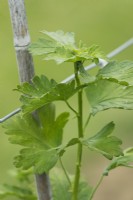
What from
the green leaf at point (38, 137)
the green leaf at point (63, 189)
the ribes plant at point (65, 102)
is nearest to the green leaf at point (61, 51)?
the ribes plant at point (65, 102)

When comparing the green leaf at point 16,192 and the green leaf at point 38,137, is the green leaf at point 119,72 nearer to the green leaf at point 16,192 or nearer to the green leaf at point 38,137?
the green leaf at point 38,137

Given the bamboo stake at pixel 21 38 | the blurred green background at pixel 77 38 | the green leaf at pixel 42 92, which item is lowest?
the green leaf at pixel 42 92

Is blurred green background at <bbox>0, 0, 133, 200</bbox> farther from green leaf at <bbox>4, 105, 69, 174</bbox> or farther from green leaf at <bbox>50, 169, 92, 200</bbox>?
green leaf at <bbox>4, 105, 69, 174</bbox>

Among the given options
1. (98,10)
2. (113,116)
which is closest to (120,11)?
(98,10)

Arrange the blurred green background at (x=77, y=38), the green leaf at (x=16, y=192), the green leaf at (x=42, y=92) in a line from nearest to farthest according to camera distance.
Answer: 1. the green leaf at (x=42, y=92)
2. the green leaf at (x=16, y=192)
3. the blurred green background at (x=77, y=38)

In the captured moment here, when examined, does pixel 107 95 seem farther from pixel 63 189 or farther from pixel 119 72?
pixel 63 189

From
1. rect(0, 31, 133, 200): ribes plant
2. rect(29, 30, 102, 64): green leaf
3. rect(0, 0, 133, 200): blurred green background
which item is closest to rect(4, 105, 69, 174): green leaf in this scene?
rect(0, 31, 133, 200): ribes plant
